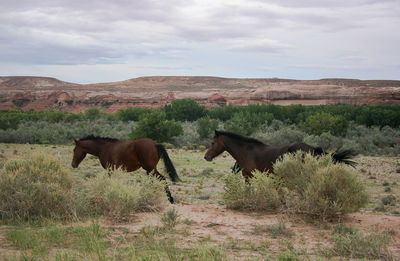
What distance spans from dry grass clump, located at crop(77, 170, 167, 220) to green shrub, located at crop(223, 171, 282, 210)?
5.55 ft

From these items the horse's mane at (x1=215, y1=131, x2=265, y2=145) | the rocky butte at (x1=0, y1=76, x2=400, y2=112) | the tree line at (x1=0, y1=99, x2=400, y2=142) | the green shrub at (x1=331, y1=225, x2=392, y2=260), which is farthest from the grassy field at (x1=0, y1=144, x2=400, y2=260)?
the rocky butte at (x1=0, y1=76, x2=400, y2=112)

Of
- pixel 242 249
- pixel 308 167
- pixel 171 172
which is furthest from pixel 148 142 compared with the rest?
pixel 242 249

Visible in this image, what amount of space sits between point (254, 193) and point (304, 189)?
127 centimetres

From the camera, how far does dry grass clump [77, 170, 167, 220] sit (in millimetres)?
8016

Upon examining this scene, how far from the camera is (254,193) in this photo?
29.7ft

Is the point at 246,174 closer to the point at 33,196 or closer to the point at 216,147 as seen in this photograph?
the point at 216,147

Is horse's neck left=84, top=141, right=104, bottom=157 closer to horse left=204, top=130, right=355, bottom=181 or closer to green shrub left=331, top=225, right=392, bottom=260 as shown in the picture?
horse left=204, top=130, right=355, bottom=181

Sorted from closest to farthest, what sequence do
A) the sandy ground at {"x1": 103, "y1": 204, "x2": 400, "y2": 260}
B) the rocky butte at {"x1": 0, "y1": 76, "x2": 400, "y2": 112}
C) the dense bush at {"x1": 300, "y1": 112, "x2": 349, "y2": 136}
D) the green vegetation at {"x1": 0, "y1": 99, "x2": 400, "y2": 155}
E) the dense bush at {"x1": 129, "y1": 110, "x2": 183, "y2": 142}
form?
the sandy ground at {"x1": 103, "y1": 204, "x2": 400, "y2": 260} < the green vegetation at {"x1": 0, "y1": 99, "x2": 400, "y2": 155} < the dense bush at {"x1": 129, "y1": 110, "x2": 183, "y2": 142} < the dense bush at {"x1": 300, "y1": 112, "x2": 349, "y2": 136} < the rocky butte at {"x1": 0, "y1": 76, "x2": 400, "y2": 112}

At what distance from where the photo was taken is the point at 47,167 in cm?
873

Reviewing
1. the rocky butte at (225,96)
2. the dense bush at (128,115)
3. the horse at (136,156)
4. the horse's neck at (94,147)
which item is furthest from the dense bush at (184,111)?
the horse at (136,156)

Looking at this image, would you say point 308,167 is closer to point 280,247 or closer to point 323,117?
point 280,247

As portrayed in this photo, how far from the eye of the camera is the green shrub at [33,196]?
25.2ft

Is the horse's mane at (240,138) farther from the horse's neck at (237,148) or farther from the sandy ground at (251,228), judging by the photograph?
the sandy ground at (251,228)

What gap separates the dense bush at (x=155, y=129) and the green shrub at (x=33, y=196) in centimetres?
2520
